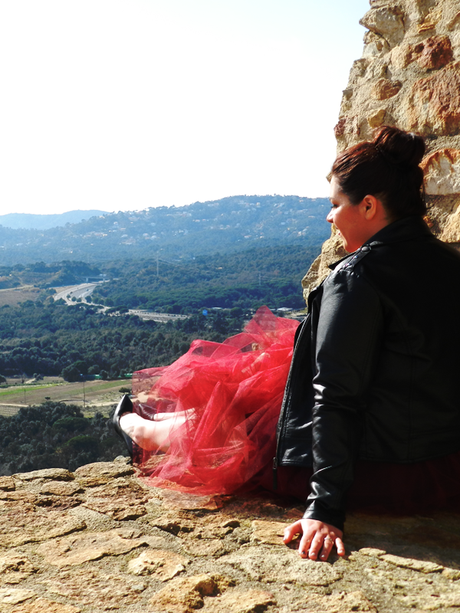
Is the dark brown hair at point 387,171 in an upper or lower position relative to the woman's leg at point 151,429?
upper

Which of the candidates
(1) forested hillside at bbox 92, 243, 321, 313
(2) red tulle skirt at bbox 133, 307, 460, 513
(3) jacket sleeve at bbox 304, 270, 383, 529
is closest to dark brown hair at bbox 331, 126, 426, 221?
(3) jacket sleeve at bbox 304, 270, 383, 529

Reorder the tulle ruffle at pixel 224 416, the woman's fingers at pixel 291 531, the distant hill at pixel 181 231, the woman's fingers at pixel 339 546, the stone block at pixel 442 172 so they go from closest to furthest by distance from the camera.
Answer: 1. the woman's fingers at pixel 339 546
2. the woman's fingers at pixel 291 531
3. the tulle ruffle at pixel 224 416
4. the stone block at pixel 442 172
5. the distant hill at pixel 181 231

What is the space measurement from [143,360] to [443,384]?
18453 mm

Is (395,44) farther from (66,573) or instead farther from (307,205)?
(307,205)

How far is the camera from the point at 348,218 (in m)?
1.60

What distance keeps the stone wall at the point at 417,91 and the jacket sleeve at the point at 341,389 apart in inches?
42.6

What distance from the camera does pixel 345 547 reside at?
Answer: 1429mm

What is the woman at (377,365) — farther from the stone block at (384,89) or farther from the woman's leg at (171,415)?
the stone block at (384,89)

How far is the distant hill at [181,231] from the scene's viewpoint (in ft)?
201

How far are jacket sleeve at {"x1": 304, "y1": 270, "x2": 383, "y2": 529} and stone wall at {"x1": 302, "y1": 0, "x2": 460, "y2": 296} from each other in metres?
1.08

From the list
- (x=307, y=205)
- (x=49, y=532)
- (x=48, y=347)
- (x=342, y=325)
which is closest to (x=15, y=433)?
(x=48, y=347)

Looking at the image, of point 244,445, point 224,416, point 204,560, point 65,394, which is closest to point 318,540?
point 204,560

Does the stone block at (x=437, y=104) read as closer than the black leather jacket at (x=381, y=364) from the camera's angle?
No

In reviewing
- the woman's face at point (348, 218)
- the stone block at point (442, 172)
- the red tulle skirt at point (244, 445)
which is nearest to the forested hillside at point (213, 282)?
the stone block at point (442, 172)
